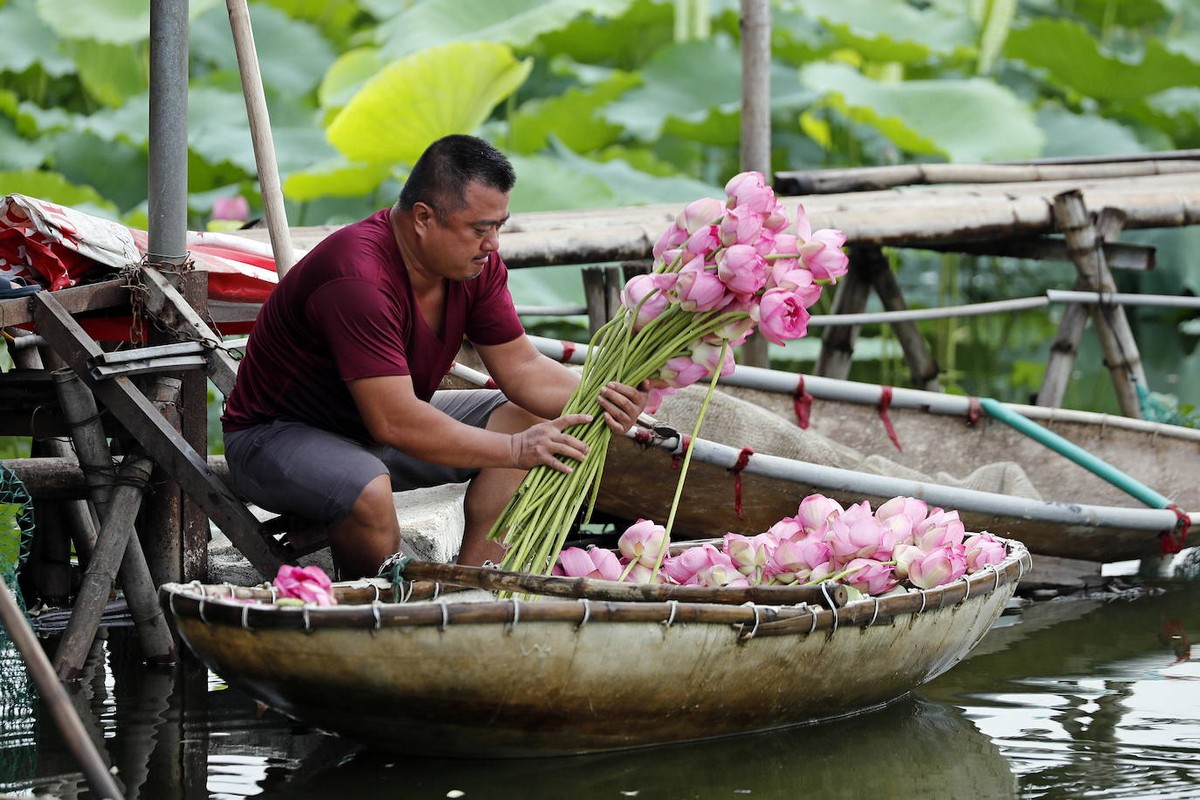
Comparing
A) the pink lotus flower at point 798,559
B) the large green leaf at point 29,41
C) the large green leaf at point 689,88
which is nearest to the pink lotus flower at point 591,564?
the pink lotus flower at point 798,559

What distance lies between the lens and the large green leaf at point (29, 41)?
34.8 feet

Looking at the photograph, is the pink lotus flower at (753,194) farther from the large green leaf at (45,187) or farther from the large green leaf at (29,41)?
the large green leaf at (29,41)

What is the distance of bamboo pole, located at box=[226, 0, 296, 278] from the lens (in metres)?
3.69

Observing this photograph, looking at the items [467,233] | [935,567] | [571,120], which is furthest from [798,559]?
[571,120]

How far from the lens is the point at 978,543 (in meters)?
3.39

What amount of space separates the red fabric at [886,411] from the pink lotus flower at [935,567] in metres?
1.71

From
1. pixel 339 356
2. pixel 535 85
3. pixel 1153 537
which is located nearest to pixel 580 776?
pixel 339 356

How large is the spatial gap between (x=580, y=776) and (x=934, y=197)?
386cm

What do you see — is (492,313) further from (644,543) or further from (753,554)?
(753,554)

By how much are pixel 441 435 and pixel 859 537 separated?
901mm

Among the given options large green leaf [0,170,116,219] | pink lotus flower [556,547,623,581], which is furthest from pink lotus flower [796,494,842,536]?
large green leaf [0,170,116,219]

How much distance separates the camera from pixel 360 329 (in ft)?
9.96

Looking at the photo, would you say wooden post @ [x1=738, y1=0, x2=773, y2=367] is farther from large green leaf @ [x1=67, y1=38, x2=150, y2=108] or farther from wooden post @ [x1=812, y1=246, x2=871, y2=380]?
large green leaf @ [x1=67, y1=38, x2=150, y2=108]

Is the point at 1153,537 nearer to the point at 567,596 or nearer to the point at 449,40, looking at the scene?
the point at 567,596
